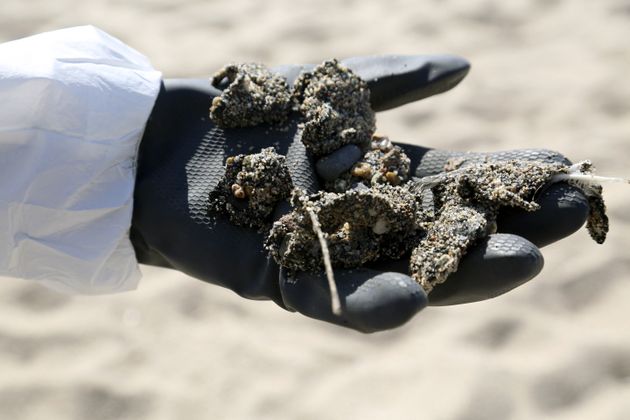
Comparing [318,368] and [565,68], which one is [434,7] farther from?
[318,368]

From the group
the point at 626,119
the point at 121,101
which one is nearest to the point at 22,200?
the point at 121,101

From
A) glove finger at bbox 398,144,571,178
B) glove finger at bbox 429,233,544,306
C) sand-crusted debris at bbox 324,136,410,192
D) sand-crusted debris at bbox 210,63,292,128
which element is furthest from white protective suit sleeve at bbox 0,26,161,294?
glove finger at bbox 429,233,544,306

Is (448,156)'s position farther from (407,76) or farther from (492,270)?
(492,270)

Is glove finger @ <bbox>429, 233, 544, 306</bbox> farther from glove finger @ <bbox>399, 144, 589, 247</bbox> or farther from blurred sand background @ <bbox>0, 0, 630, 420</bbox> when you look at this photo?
blurred sand background @ <bbox>0, 0, 630, 420</bbox>

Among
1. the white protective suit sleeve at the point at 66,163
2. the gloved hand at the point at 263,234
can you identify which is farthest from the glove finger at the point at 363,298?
the white protective suit sleeve at the point at 66,163

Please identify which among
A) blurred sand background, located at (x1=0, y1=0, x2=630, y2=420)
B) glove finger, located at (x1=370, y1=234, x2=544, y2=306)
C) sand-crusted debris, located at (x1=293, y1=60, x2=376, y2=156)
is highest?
sand-crusted debris, located at (x1=293, y1=60, x2=376, y2=156)

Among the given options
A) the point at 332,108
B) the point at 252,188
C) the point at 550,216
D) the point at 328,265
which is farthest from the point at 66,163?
the point at 550,216
